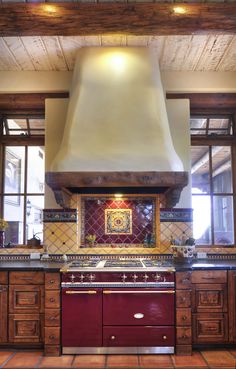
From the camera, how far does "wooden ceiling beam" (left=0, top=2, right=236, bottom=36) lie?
9.78 feet

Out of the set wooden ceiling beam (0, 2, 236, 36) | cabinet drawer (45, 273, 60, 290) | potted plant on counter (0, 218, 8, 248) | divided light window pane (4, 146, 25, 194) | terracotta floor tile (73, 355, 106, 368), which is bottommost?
terracotta floor tile (73, 355, 106, 368)

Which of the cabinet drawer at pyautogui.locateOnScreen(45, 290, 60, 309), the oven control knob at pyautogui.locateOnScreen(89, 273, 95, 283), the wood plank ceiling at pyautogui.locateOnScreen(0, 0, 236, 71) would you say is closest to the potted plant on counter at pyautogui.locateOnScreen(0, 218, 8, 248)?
the cabinet drawer at pyautogui.locateOnScreen(45, 290, 60, 309)

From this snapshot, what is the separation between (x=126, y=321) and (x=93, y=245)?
43.1 inches

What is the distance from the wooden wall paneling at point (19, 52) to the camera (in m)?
3.57

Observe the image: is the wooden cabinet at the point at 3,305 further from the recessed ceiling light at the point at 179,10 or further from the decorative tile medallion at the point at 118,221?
the recessed ceiling light at the point at 179,10

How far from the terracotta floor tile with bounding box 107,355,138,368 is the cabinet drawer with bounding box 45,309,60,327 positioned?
553 millimetres

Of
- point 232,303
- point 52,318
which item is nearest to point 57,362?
point 52,318

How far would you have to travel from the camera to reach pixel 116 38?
368cm

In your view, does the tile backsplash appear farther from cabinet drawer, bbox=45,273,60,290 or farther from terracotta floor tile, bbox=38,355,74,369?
terracotta floor tile, bbox=38,355,74,369

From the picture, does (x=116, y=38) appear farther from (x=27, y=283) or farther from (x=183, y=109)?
(x=27, y=283)

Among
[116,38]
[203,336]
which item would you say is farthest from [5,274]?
[116,38]

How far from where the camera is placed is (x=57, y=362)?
299cm

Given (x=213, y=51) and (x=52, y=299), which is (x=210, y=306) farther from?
(x=213, y=51)

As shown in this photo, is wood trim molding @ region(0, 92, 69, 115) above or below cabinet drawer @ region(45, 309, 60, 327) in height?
above
